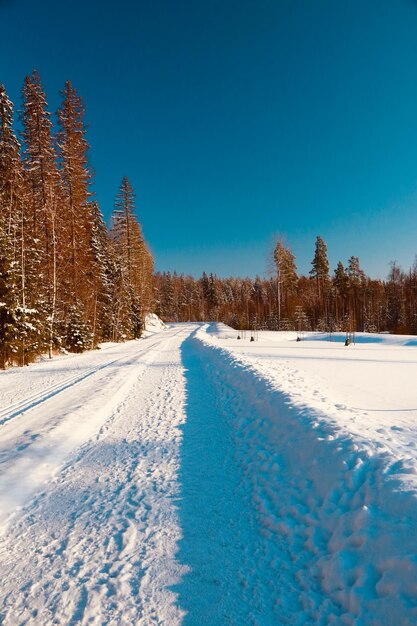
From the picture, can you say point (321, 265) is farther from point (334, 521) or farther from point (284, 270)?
point (334, 521)

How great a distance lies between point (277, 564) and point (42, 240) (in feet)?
77.0

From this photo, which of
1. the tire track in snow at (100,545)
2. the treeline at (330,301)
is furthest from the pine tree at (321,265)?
the tire track in snow at (100,545)

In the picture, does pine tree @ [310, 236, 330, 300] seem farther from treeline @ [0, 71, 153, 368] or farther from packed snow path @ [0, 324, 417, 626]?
packed snow path @ [0, 324, 417, 626]

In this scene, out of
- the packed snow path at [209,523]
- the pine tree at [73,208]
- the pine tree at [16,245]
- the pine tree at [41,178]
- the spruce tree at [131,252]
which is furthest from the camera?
the spruce tree at [131,252]

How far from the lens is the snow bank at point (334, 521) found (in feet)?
7.09

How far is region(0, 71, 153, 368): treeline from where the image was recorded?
15.0 meters

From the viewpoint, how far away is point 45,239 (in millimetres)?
21547

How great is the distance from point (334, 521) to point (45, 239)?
2331 cm

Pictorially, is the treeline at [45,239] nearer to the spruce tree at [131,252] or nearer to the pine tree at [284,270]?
the spruce tree at [131,252]

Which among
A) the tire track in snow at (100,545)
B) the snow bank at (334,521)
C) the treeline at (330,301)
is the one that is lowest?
the tire track in snow at (100,545)

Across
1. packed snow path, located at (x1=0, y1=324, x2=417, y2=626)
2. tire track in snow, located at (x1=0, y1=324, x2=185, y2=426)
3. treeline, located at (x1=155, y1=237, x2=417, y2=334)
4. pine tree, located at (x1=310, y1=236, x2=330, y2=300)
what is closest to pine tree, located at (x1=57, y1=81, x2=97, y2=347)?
tire track in snow, located at (x1=0, y1=324, x2=185, y2=426)

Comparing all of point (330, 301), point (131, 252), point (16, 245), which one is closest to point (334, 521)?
point (16, 245)

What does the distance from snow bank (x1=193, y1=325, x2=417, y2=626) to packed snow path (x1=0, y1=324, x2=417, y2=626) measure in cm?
1

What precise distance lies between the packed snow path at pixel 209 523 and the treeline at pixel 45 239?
10870 mm
